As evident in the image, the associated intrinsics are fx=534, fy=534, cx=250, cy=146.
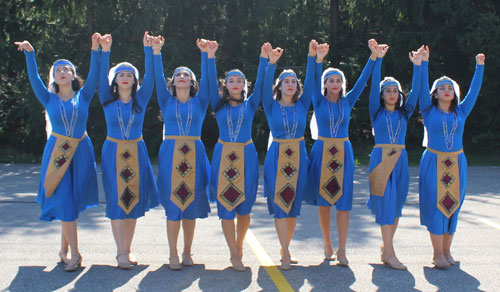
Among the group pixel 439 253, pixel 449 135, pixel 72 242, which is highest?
pixel 449 135

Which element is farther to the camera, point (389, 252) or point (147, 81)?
point (147, 81)

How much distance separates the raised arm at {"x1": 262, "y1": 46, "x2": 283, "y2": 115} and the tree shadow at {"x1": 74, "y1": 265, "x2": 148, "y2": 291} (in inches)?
76.8

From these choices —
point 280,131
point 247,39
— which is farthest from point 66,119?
point 247,39

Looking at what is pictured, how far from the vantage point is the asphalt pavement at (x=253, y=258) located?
4.58 m

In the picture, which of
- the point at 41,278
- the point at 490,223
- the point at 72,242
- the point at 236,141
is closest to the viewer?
the point at 41,278

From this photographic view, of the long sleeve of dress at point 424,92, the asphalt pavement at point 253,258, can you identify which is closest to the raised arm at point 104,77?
the asphalt pavement at point 253,258

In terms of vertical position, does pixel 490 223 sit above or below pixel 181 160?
below

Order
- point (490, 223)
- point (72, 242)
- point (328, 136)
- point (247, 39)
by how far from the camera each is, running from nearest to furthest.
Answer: point (72, 242) → point (328, 136) → point (490, 223) → point (247, 39)

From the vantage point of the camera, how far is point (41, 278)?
15.3 ft

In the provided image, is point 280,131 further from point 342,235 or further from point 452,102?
point 452,102

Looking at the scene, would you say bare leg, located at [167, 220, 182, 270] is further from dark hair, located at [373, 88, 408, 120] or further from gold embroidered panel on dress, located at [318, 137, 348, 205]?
dark hair, located at [373, 88, 408, 120]

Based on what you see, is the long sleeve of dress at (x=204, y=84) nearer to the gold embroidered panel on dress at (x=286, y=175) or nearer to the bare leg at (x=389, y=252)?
the gold embroidered panel on dress at (x=286, y=175)

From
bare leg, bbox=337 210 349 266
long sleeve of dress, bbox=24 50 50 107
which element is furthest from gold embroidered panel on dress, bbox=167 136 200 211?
bare leg, bbox=337 210 349 266

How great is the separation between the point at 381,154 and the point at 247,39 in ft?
33.9
